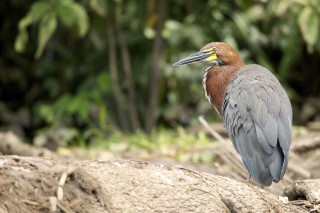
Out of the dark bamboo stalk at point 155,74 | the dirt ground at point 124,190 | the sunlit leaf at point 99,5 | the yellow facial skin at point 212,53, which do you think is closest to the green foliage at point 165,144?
the dark bamboo stalk at point 155,74

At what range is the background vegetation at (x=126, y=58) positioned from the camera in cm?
828

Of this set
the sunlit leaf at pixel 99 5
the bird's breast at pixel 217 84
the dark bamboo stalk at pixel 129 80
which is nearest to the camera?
the bird's breast at pixel 217 84

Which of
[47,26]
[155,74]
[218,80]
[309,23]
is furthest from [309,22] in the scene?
[47,26]

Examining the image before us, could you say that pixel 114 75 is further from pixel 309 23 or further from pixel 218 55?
pixel 218 55

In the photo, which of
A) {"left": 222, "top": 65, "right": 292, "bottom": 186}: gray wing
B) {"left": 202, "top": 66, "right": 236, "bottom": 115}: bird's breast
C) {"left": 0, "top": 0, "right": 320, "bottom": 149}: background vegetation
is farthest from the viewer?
{"left": 0, "top": 0, "right": 320, "bottom": 149}: background vegetation

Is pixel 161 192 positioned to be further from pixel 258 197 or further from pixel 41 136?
pixel 41 136

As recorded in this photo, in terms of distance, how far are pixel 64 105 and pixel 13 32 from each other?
1.88m

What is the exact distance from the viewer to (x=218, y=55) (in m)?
5.77

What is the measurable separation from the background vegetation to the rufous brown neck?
6.52 ft

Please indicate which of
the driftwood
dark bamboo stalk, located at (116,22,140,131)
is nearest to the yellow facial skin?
the driftwood

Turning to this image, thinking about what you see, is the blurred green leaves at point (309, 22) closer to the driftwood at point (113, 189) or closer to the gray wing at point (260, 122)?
the gray wing at point (260, 122)

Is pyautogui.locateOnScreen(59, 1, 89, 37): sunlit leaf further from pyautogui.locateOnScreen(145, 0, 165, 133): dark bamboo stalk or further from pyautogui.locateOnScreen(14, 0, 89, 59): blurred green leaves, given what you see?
pyautogui.locateOnScreen(145, 0, 165, 133): dark bamboo stalk

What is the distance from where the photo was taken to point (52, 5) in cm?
772

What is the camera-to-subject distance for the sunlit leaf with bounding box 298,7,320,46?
24.8 feet
